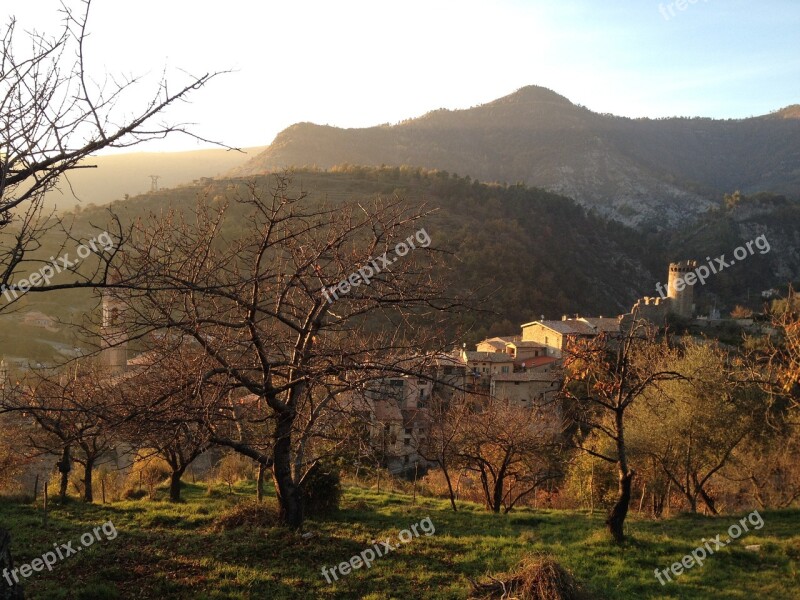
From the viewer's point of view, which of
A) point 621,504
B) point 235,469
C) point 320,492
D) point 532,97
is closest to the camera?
point 621,504

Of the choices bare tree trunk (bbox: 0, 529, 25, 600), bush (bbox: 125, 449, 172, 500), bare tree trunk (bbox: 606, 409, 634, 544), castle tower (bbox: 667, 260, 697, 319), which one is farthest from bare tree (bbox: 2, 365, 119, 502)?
castle tower (bbox: 667, 260, 697, 319)

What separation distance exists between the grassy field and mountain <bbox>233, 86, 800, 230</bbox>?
111m

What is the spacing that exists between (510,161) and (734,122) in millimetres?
80722

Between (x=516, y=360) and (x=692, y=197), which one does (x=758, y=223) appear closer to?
(x=692, y=197)

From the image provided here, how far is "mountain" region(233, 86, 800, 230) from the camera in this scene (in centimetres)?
12750

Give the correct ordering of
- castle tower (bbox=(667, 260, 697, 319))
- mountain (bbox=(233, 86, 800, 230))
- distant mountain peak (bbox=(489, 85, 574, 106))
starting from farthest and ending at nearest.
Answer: distant mountain peak (bbox=(489, 85, 574, 106)), mountain (bbox=(233, 86, 800, 230)), castle tower (bbox=(667, 260, 697, 319))

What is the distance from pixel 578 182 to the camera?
5359 inches

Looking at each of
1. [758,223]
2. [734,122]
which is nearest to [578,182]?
[758,223]
